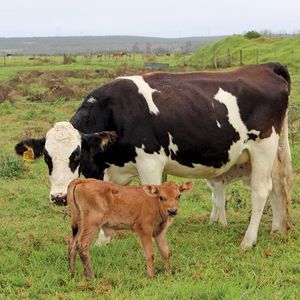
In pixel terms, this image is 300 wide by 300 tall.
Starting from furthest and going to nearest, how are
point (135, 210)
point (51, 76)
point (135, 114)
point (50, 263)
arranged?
point (51, 76), point (135, 114), point (50, 263), point (135, 210)

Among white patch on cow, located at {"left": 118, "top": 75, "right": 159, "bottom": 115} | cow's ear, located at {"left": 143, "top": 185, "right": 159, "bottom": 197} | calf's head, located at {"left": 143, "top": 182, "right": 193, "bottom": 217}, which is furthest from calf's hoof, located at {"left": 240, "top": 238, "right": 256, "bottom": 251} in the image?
white patch on cow, located at {"left": 118, "top": 75, "right": 159, "bottom": 115}

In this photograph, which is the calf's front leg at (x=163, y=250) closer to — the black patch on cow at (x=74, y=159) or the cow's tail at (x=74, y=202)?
the cow's tail at (x=74, y=202)

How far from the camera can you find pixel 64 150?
6875 mm

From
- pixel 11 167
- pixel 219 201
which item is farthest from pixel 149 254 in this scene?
pixel 11 167

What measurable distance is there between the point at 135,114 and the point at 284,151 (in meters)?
2.39

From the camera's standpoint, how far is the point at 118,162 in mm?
7602

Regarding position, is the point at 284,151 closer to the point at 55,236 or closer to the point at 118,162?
the point at 118,162

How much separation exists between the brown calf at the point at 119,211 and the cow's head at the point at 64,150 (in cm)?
54

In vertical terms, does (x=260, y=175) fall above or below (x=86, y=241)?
above

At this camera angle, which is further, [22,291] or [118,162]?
[118,162]

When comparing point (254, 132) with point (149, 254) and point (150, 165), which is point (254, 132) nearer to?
point (150, 165)

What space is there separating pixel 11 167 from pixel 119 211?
20.7 feet

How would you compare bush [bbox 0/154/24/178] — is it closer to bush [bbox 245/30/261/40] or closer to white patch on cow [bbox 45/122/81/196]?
white patch on cow [bbox 45/122/81/196]

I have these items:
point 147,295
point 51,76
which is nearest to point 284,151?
point 147,295
